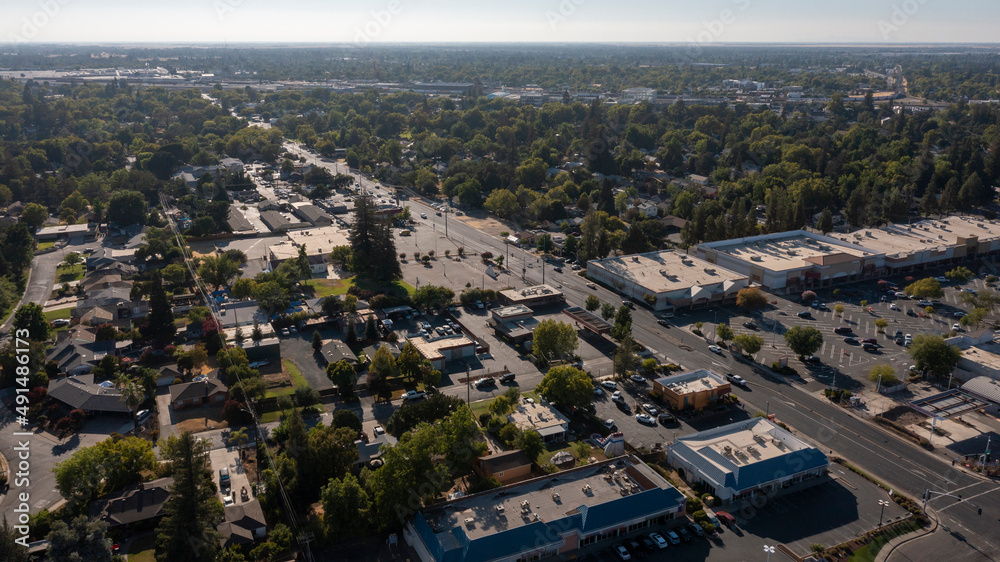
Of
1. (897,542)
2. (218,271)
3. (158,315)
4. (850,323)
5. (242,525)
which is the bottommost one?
(897,542)

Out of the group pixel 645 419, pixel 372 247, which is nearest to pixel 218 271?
pixel 372 247

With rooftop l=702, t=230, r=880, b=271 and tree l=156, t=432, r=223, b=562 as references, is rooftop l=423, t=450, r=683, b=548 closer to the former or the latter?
tree l=156, t=432, r=223, b=562

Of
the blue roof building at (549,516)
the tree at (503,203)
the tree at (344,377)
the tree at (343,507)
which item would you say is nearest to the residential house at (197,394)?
the tree at (344,377)

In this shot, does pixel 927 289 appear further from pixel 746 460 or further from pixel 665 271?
pixel 746 460

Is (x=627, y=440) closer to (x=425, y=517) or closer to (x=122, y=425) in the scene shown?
(x=425, y=517)

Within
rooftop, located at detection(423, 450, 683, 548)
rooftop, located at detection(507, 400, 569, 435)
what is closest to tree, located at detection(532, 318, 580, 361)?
rooftop, located at detection(507, 400, 569, 435)
